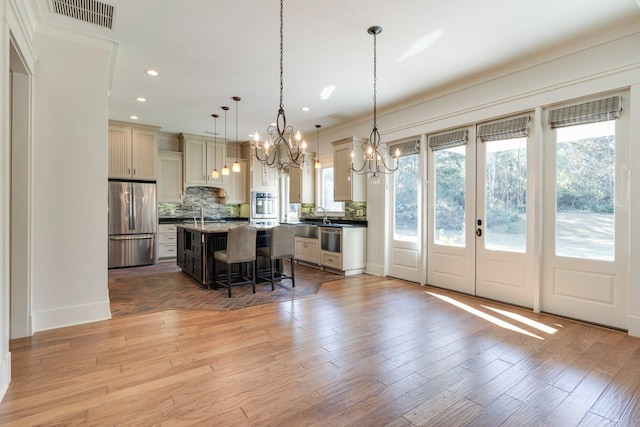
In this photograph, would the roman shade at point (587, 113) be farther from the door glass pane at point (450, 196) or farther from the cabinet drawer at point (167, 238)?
the cabinet drawer at point (167, 238)

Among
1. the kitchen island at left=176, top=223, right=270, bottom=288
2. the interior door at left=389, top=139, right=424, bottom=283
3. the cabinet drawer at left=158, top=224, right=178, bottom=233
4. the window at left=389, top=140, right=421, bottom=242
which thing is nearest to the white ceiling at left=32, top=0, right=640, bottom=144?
the window at left=389, top=140, right=421, bottom=242

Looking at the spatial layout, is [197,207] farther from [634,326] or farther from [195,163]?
[634,326]

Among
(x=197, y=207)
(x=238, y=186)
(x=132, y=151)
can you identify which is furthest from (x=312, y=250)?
(x=132, y=151)

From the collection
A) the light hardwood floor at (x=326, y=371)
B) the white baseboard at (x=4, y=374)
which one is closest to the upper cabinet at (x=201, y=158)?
the light hardwood floor at (x=326, y=371)

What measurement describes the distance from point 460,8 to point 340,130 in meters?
3.98

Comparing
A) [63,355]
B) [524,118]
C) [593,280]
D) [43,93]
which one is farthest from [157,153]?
[593,280]

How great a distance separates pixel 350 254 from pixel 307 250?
1204 millimetres

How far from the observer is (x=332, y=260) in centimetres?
593

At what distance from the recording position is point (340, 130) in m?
6.68

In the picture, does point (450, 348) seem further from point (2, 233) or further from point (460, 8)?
point (2, 233)

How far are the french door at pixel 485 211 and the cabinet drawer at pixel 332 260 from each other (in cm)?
157

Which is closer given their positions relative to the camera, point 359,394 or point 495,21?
point 359,394

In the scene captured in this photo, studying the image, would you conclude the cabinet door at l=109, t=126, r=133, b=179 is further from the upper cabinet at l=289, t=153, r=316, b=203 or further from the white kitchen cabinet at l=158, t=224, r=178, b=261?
the upper cabinet at l=289, t=153, r=316, b=203

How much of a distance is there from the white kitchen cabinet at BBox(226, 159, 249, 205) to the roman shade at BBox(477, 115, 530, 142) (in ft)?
19.0
